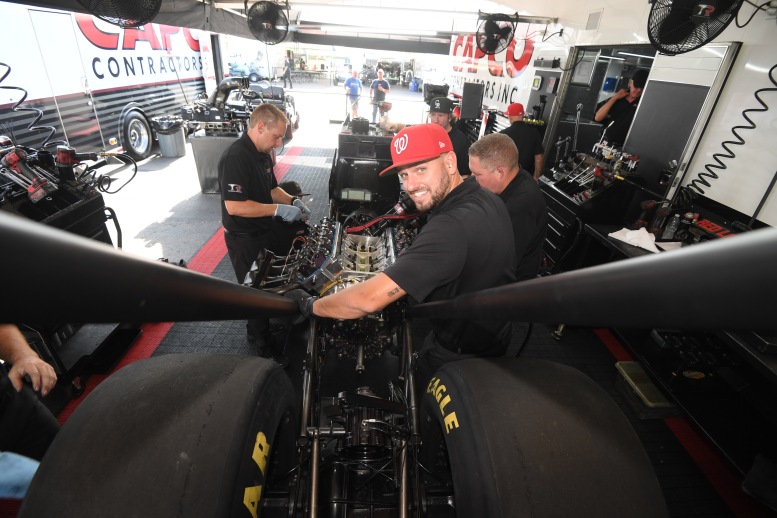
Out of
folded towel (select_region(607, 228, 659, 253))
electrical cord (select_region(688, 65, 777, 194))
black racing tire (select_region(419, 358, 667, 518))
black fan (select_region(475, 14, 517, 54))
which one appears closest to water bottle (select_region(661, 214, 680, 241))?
folded towel (select_region(607, 228, 659, 253))

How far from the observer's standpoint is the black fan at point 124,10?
3207mm

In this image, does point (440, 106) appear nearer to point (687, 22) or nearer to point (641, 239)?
point (687, 22)

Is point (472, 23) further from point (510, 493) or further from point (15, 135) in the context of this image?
point (510, 493)

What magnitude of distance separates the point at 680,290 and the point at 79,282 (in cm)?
55

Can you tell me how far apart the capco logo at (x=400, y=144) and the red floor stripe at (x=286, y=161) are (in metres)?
5.79

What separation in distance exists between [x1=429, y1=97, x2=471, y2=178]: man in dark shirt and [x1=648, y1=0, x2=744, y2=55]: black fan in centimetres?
224

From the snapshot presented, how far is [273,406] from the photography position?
127cm

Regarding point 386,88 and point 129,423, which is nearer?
point 129,423

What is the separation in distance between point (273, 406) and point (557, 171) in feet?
16.3

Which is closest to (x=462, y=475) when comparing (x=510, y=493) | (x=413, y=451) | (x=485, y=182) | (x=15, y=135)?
(x=510, y=493)

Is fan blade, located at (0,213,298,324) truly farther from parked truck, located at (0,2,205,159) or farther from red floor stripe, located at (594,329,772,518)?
parked truck, located at (0,2,205,159)

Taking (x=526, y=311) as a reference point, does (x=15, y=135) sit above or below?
below

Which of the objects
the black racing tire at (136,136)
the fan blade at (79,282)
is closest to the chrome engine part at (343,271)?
the fan blade at (79,282)

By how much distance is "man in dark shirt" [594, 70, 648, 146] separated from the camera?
4863 millimetres
